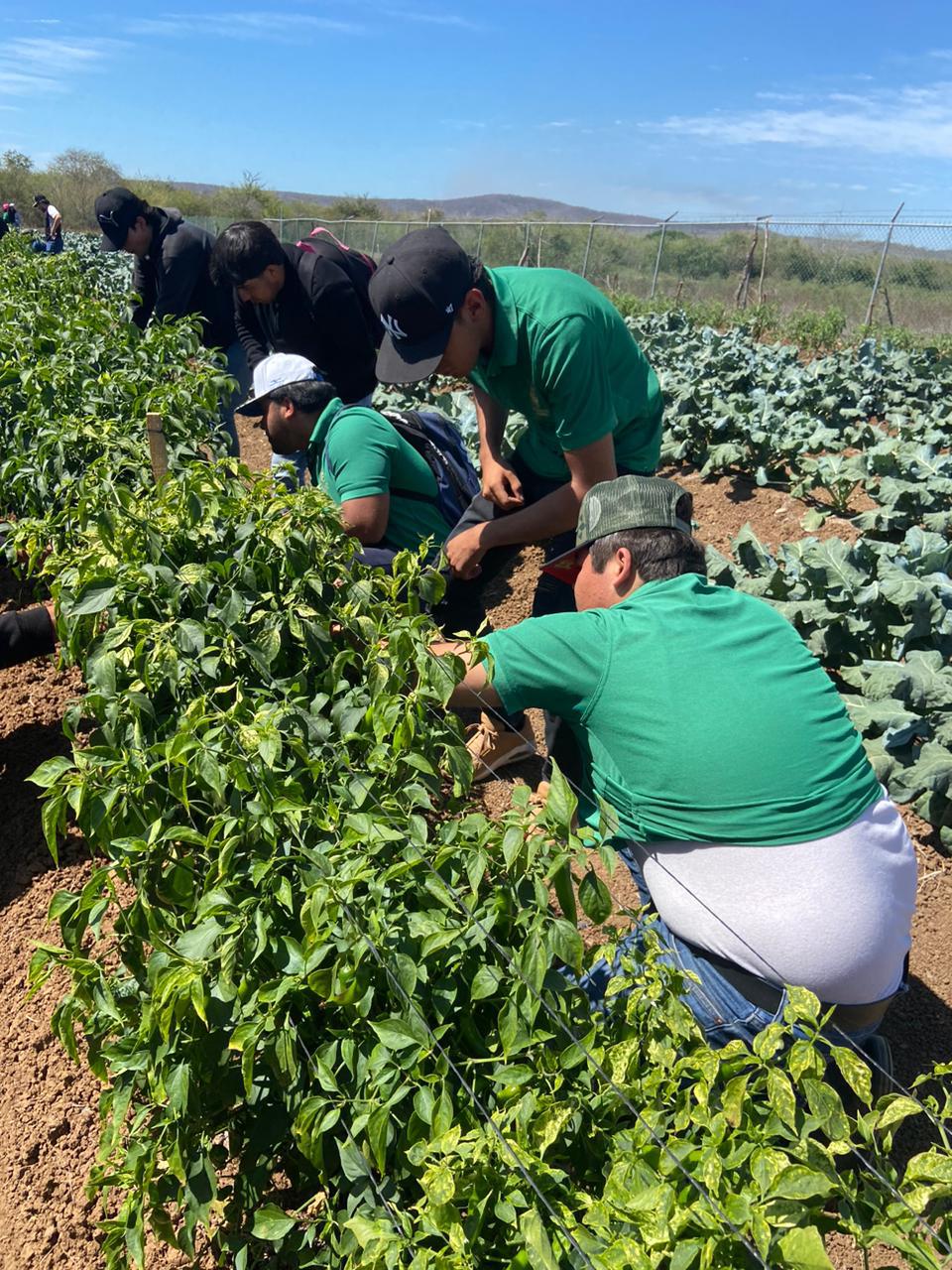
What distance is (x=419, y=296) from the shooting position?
2.72 m

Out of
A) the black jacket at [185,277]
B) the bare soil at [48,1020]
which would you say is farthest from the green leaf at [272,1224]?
the black jacket at [185,277]

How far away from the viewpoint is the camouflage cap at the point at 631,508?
2.10 meters

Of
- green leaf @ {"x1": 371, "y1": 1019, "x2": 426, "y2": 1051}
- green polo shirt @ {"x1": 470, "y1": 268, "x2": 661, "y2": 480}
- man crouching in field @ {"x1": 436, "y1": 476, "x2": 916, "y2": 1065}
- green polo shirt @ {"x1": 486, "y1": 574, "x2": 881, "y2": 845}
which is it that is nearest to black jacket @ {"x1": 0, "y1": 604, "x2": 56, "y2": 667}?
green polo shirt @ {"x1": 470, "y1": 268, "x2": 661, "y2": 480}

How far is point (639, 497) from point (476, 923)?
1.06m

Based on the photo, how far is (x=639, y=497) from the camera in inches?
84.0

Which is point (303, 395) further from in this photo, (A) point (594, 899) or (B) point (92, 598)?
(A) point (594, 899)

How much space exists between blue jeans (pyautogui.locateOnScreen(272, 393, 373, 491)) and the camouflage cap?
839 millimetres

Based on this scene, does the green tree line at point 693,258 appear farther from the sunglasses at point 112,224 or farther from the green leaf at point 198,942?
the green leaf at point 198,942

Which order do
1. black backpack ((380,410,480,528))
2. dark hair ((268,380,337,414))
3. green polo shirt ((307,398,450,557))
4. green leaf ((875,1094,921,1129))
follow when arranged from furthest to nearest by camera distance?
black backpack ((380,410,480,528)) → dark hair ((268,380,337,414)) → green polo shirt ((307,398,450,557)) → green leaf ((875,1094,921,1129))

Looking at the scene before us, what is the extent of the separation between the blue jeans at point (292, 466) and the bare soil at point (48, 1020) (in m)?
1.05

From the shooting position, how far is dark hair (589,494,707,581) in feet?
6.82

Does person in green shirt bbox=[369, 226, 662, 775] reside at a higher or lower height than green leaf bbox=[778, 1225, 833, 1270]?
higher

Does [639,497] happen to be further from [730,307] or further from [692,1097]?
[730,307]

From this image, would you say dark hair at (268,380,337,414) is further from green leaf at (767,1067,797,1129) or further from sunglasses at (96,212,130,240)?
sunglasses at (96,212,130,240)
